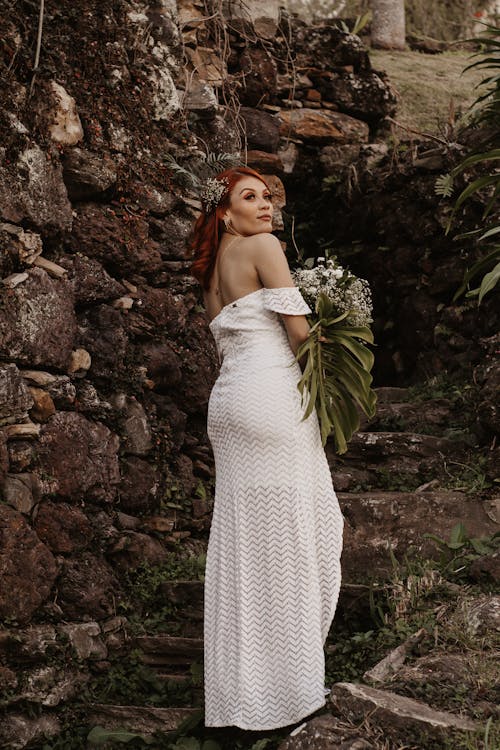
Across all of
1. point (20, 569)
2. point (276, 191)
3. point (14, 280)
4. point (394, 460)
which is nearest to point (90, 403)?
point (14, 280)

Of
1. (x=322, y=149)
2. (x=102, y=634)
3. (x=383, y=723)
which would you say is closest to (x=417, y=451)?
(x=102, y=634)

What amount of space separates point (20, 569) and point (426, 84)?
8936 millimetres

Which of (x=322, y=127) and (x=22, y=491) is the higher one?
(x=322, y=127)

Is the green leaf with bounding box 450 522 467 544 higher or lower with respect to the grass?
lower

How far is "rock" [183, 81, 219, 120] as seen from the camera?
593cm

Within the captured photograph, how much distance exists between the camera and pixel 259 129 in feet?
21.6

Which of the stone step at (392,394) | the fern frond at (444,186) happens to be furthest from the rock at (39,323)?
the fern frond at (444,186)

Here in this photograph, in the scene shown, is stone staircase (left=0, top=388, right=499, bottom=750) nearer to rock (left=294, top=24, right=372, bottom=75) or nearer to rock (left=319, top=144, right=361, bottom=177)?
rock (left=319, top=144, right=361, bottom=177)

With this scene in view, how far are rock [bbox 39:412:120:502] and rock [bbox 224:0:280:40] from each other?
3.52m

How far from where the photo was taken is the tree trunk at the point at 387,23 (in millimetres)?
13078

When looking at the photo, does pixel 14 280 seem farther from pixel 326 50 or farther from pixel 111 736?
pixel 326 50

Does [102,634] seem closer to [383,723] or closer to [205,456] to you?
[205,456]

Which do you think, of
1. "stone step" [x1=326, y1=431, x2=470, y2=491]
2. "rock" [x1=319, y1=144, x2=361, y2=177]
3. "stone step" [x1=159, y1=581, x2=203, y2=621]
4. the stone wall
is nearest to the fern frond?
"rock" [x1=319, y1=144, x2=361, y2=177]

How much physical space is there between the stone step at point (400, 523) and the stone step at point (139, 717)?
3.95ft
